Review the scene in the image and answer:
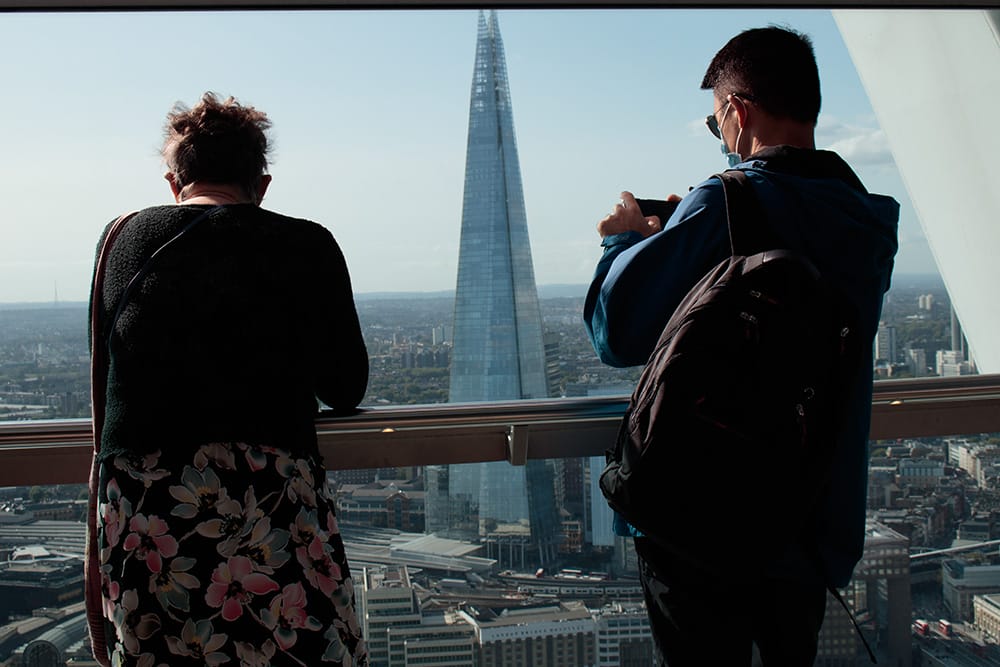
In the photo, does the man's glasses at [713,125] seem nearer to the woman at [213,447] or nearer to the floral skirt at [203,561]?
the woman at [213,447]

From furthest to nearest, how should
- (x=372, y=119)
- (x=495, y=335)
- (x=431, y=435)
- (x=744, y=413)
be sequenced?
(x=372, y=119) < (x=495, y=335) < (x=431, y=435) < (x=744, y=413)

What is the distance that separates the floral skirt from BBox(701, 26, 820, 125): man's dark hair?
1040 mm

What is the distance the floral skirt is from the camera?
4.72 ft

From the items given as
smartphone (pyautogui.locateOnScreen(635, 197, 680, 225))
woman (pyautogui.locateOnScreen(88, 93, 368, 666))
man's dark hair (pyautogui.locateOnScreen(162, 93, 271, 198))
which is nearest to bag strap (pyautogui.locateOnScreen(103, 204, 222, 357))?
woman (pyautogui.locateOnScreen(88, 93, 368, 666))

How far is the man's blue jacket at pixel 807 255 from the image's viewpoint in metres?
1.45

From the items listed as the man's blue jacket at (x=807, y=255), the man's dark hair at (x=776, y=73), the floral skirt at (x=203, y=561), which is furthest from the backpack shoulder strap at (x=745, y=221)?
the floral skirt at (x=203, y=561)

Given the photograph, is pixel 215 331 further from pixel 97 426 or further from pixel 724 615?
pixel 724 615

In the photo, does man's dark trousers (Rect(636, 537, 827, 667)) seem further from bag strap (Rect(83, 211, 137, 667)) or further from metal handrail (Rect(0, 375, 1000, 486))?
bag strap (Rect(83, 211, 137, 667))

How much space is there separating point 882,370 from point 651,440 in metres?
1.17

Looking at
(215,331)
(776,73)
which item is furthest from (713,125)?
(215,331)

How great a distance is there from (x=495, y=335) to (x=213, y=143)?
770 mm

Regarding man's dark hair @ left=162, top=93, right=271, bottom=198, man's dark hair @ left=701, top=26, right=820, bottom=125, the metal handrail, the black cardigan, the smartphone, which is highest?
man's dark hair @ left=701, top=26, right=820, bottom=125

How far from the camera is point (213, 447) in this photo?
1458 mm

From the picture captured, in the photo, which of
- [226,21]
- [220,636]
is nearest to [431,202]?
[226,21]
